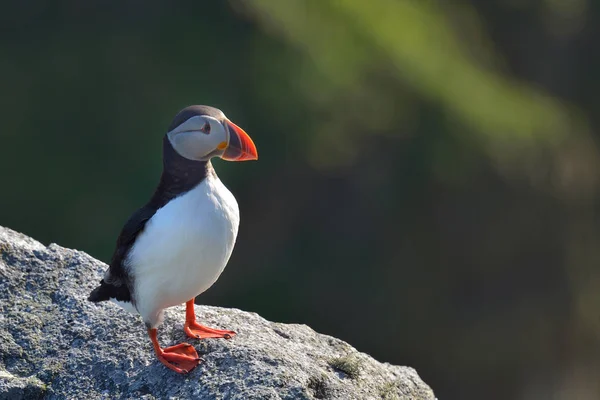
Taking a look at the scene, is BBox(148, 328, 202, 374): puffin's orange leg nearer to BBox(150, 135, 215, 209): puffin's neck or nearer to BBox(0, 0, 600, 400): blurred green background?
BBox(150, 135, 215, 209): puffin's neck

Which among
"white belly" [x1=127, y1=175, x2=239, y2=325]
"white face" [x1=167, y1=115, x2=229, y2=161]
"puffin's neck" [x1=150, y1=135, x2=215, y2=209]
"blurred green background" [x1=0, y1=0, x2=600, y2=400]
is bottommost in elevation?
"white belly" [x1=127, y1=175, x2=239, y2=325]

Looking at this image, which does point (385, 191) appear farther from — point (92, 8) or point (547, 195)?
point (92, 8)

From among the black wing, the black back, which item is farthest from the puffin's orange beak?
the black wing

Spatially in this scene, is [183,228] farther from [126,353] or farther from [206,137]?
[126,353]

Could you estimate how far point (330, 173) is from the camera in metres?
10.4

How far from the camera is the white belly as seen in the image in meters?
4.66

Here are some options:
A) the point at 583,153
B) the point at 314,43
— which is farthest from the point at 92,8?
the point at 583,153

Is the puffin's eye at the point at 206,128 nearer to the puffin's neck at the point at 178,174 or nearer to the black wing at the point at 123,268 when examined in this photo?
the puffin's neck at the point at 178,174

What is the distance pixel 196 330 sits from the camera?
504cm

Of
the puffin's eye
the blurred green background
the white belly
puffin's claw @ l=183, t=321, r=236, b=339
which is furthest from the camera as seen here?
the blurred green background

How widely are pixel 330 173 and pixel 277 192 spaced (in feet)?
2.03

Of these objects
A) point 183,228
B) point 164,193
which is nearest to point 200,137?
point 164,193

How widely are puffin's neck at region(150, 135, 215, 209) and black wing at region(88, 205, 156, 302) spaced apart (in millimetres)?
104

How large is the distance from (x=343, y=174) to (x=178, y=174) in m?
5.62
